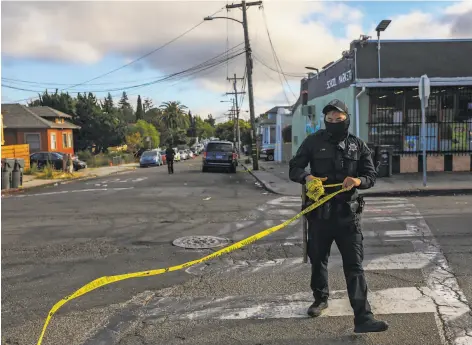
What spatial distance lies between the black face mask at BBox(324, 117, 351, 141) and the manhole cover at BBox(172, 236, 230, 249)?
3.53 meters

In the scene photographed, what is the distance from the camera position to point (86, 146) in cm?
5262

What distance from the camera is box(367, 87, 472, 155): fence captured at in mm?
16469

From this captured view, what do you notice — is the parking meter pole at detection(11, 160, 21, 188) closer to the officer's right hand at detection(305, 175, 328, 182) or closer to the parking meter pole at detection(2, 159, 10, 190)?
the parking meter pole at detection(2, 159, 10, 190)

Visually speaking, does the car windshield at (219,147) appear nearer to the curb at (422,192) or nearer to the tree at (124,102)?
the curb at (422,192)

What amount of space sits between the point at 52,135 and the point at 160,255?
3546 cm

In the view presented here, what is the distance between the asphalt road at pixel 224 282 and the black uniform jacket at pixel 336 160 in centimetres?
127

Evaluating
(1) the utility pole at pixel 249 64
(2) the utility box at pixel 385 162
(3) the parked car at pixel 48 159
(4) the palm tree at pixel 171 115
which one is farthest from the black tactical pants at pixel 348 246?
(4) the palm tree at pixel 171 115

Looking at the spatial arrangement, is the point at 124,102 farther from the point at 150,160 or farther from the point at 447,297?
the point at 447,297

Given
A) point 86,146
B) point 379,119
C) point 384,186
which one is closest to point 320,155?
point 384,186

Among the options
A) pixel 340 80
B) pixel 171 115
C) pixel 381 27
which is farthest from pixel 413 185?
pixel 171 115

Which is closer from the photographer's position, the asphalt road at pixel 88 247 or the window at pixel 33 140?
the asphalt road at pixel 88 247

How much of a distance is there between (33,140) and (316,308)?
3777 centimetres

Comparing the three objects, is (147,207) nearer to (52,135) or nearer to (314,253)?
(314,253)

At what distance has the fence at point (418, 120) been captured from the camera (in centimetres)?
1647
